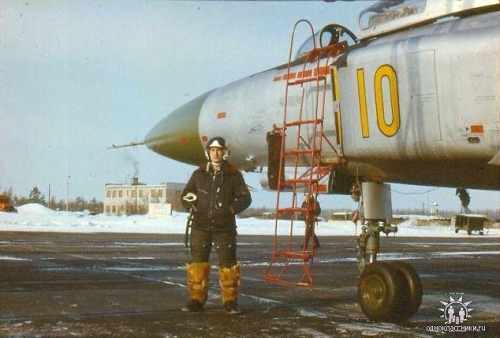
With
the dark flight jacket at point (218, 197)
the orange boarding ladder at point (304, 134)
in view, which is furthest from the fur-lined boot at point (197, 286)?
the orange boarding ladder at point (304, 134)

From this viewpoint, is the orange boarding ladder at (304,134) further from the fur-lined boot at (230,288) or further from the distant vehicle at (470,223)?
the distant vehicle at (470,223)

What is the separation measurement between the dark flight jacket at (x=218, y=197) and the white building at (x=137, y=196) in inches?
3649

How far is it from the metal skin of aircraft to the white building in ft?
302

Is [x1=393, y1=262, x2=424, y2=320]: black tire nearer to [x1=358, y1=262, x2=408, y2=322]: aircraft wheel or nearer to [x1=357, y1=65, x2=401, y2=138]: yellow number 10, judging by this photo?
[x1=358, y1=262, x2=408, y2=322]: aircraft wheel

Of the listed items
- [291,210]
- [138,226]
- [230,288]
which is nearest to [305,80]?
[291,210]

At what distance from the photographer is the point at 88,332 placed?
5457 millimetres

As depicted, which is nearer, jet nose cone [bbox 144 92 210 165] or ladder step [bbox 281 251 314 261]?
ladder step [bbox 281 251 314 261]

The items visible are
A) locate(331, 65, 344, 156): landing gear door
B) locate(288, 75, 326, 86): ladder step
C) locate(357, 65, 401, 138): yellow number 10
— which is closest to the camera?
locate(357, 65, 401, 138): yellow number 10

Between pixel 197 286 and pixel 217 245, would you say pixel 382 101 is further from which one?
pixel 197 286

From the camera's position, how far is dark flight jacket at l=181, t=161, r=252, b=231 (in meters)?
6.93

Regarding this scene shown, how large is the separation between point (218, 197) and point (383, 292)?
2.06m

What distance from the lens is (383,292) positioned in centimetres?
652

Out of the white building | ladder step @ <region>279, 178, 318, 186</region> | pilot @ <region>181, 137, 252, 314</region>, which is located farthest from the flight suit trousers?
the white building

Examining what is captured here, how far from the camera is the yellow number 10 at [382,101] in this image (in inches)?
262
